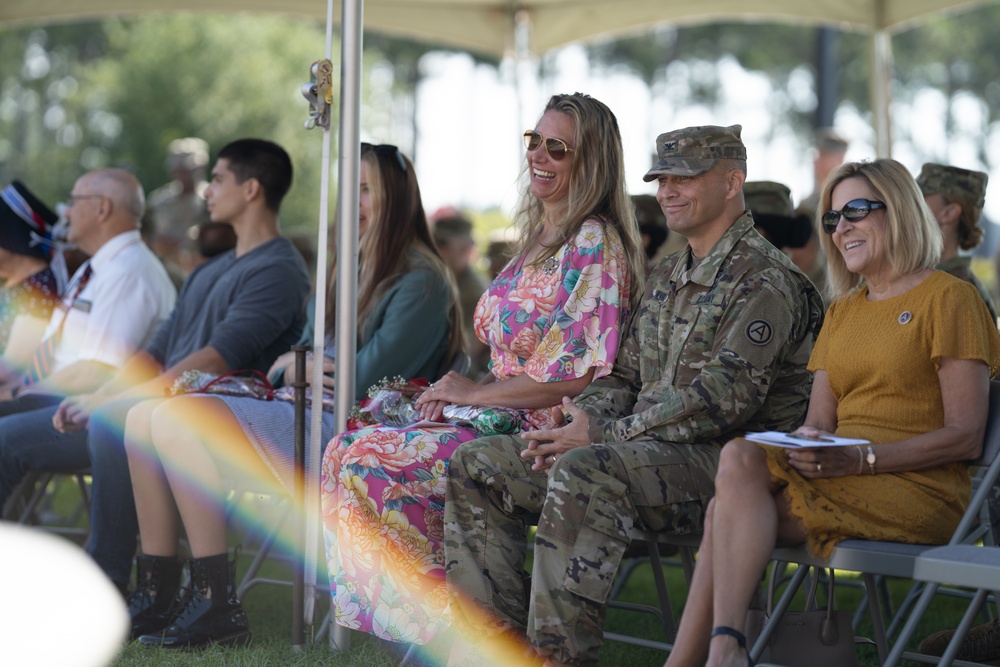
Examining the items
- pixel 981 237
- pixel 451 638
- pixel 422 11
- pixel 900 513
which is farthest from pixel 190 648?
pixel 422 11

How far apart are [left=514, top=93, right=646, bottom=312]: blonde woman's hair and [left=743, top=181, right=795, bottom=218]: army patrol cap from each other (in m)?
1.17

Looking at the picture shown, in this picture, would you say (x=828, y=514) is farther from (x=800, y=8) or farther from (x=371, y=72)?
(x=371, y=72)

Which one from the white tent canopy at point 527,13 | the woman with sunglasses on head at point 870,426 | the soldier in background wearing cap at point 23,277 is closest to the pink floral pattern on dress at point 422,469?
the woman with sunglasses on head at point 870,426

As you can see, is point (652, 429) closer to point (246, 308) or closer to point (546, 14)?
point (246, 308)

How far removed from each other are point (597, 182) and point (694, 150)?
0.47 metres

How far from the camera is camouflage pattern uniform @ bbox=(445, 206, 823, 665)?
3391 mm

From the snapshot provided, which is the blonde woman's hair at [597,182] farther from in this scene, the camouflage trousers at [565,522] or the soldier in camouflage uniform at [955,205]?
the soldier in camouflage uniform at [955,205]

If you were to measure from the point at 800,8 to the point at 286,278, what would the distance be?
12.5 ft

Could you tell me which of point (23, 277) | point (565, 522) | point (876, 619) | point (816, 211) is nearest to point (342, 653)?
point (565, 522)

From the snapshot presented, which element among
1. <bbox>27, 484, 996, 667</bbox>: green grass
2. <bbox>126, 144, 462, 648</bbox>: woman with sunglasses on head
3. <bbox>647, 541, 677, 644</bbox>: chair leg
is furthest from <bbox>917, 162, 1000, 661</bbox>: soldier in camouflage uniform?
<bbox>126, 144, 462, 648</bbox>: woman with sunglasses on head

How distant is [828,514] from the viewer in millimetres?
3178

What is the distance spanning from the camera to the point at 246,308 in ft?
17.3

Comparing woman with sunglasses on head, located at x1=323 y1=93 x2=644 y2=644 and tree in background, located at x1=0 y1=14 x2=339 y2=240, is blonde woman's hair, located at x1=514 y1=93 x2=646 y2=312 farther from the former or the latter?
tree in background, located at x1=0 y1=14 x2=339 y2=240

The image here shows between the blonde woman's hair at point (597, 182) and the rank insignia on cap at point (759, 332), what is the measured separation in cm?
→ 60
